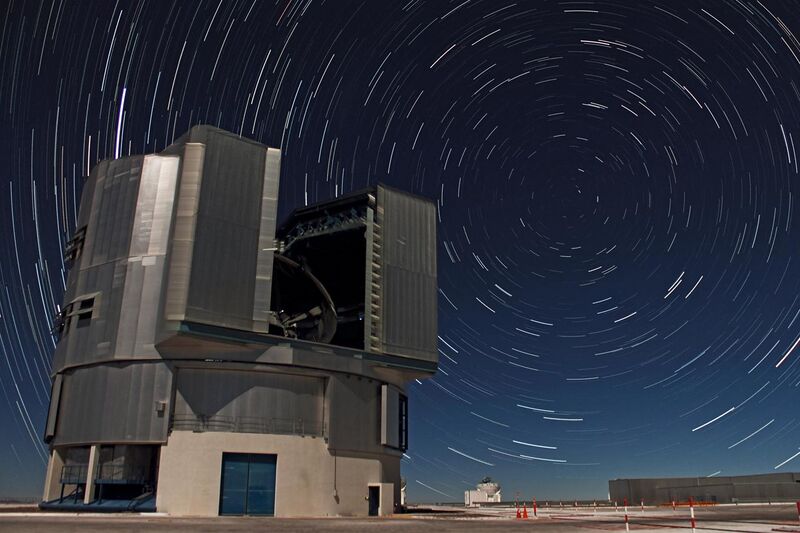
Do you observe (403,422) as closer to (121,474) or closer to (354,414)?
(354,414)

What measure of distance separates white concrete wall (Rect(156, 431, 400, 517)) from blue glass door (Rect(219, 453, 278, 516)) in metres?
0.36

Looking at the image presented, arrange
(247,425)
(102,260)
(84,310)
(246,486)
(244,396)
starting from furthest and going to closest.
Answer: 1. (102,260)
2. (84,310)
3. (244,396)
4. (247,425)
5. (246,486)

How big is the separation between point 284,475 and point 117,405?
32.2 feet

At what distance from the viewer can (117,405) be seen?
3447cm

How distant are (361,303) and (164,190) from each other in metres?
19.1

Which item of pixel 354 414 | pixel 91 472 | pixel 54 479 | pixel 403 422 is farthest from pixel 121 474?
pixel 403 422

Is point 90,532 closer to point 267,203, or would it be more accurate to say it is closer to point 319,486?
point 319,486

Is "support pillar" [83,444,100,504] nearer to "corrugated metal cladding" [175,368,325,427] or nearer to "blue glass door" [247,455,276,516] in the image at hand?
"corrugated metal cladding" [175,368,325,427]

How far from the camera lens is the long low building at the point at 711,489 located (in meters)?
68.6

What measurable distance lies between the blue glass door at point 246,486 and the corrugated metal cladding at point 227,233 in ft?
23.7

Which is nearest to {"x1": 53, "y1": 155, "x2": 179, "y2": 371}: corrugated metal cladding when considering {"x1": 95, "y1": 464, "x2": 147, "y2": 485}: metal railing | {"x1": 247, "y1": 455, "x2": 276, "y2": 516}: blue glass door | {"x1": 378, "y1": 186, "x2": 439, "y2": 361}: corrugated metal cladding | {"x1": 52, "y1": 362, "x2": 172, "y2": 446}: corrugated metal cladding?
{"x1": 52, "y1": 362, "x2": 172, "y2": 446}: corrugated metal cladding

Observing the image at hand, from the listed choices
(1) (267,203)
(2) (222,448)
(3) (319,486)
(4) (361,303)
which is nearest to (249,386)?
(2) (222,448)

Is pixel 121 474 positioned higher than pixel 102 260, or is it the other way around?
pixel 102 260

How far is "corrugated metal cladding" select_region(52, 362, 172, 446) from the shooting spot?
110 ft
